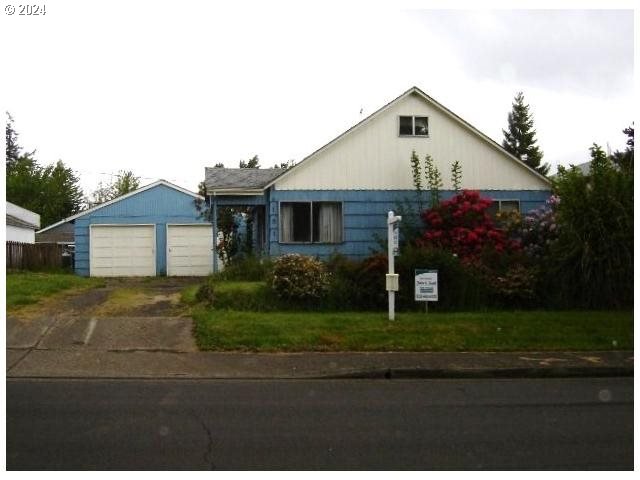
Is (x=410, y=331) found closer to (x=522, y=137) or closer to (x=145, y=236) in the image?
(x=145, y=236)

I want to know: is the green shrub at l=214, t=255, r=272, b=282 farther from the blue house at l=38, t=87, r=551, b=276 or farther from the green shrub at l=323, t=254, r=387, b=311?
the green shrub at l=323, t=254, r=387, b=311

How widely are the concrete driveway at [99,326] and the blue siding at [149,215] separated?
34.0 feet

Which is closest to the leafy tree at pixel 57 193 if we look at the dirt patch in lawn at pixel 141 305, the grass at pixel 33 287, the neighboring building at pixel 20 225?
the neighboring building at pixel 20 225

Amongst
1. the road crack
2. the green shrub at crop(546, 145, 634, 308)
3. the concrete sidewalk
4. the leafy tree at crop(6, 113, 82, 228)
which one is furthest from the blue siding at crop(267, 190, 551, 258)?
the leafy tree at crop(6, 113, 82, 228)

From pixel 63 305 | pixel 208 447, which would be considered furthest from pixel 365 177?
pixel 208 447

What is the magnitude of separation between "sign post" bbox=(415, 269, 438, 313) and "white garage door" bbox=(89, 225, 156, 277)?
1509 cm

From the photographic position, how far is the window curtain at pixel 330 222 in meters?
19.4

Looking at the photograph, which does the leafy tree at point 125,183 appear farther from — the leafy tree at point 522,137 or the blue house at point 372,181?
the blue house at point 372,181

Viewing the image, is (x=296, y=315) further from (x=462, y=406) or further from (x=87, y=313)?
(x=462, y=406)

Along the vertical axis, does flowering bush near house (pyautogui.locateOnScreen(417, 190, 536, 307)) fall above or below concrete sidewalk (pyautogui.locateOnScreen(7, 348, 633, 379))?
above

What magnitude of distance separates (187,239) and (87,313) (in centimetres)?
1341

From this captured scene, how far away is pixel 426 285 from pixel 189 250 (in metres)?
15.2

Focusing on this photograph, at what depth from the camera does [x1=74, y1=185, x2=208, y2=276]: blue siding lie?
89.4ft

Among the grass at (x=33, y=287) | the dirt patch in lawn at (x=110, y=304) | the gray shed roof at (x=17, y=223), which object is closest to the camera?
the dirt patch in lawn at (x=110, y=304)
